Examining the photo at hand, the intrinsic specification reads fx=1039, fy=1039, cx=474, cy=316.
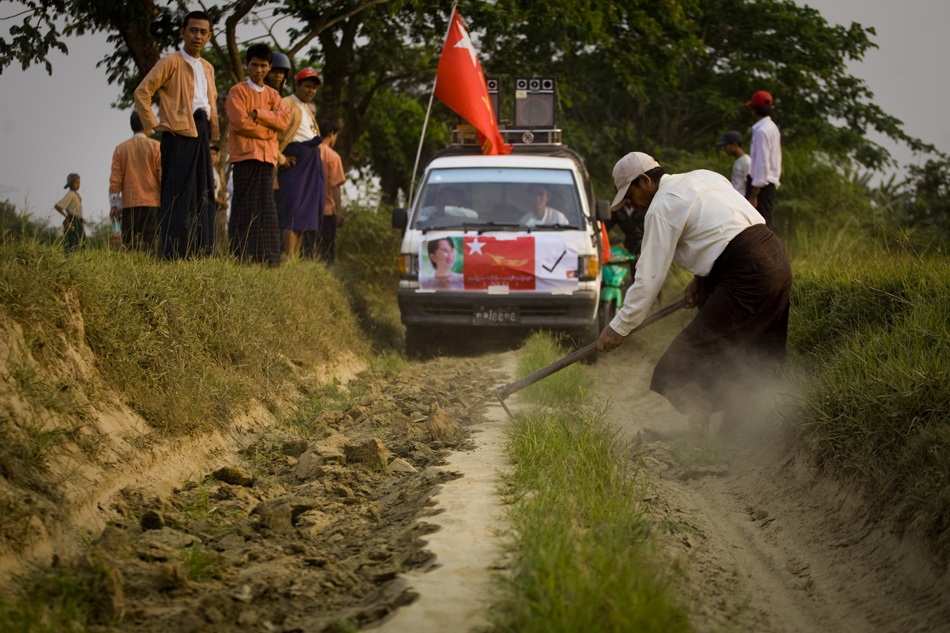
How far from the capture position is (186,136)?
7.52 meters

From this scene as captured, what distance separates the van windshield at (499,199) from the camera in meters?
10.2

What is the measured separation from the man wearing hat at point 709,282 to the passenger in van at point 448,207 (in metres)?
4.26

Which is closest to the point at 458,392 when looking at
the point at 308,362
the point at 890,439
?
the point at 308,362

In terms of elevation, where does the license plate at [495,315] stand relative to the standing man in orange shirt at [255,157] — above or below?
below

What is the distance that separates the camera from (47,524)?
391 cm

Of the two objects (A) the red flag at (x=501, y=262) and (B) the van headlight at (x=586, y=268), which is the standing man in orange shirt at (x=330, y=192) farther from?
(B) the van headlight at (x=586, y=268)

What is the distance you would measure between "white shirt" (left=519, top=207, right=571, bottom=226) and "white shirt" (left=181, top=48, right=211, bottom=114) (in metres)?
3.58

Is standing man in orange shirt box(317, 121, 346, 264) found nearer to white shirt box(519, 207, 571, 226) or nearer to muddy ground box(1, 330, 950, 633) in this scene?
white shirt box(519, 207, 571, 226)

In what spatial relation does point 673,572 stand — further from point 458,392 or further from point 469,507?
point 458,392

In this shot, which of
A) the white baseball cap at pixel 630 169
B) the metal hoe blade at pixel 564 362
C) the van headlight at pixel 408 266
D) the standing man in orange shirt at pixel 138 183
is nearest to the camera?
the white baseball cap at pixel 630 169

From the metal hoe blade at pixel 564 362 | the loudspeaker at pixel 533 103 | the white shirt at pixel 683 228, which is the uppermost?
the loudspeaker at pixel 533 103

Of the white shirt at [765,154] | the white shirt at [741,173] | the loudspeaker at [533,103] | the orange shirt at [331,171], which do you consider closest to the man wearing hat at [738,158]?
the white shirt at [741,173]

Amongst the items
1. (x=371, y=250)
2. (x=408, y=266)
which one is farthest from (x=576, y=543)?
(x=371, y=250)

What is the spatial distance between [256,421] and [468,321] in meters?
3.91
